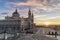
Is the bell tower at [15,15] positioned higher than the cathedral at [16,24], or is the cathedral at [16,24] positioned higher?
the bell tower at [15,15]

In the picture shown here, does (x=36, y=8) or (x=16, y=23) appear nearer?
(x=16, y=23)

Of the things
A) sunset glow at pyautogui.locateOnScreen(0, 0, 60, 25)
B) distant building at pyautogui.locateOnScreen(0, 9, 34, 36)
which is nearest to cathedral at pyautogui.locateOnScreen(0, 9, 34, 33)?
distant building at pyautogui.locateOnScreen(0, 9, 34, 36)

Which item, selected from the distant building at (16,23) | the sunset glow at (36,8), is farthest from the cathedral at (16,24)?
the sunset glow at (36,8)

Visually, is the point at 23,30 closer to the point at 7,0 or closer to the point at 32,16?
the point at 32,16

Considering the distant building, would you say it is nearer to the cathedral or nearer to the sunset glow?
the cathedral

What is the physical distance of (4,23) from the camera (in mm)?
2920

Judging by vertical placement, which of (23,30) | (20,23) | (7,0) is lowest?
(23,30)

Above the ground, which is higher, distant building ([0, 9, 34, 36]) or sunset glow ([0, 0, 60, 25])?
sunset glow ([0, 0, 60, 25])

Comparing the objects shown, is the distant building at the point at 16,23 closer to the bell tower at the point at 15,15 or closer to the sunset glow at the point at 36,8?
the bell tower at the point at 15,15

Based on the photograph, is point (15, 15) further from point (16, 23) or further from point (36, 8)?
point (36, 8)

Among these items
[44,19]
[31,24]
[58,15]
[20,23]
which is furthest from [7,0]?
[58,15]

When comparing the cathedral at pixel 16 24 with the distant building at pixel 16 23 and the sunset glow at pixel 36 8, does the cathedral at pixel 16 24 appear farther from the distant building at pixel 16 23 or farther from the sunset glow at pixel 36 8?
the sunset glow at pixel 36 8

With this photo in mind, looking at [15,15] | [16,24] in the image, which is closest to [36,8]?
[15,15]

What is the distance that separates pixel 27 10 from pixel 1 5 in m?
0.79
